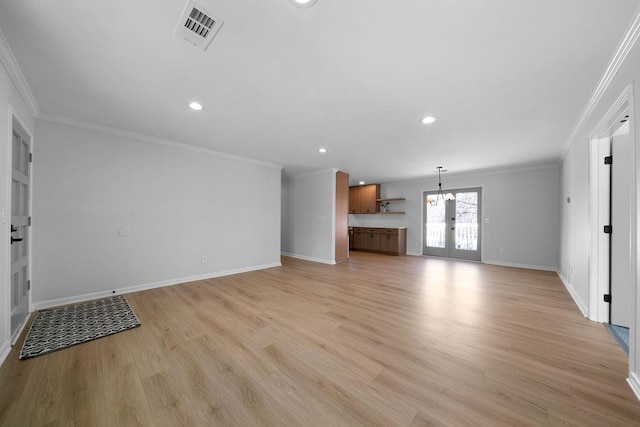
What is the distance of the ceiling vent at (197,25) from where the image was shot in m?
1.43

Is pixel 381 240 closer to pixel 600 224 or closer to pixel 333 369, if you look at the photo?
pixel 600 224

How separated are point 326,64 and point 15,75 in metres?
2.71

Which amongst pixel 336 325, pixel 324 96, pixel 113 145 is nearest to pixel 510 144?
pixel 324 96

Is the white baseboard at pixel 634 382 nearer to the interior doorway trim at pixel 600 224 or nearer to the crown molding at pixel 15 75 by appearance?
the interior doorway trim at pixel 600 224

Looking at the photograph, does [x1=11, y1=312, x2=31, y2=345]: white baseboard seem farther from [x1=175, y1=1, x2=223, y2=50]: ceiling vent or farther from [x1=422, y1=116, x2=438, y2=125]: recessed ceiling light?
[x1=422, y1=116, x2=438, y2=125]: recessed ceiling light

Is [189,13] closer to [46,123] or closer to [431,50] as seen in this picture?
[431,50]

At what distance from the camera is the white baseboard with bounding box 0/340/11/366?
6.12 ft

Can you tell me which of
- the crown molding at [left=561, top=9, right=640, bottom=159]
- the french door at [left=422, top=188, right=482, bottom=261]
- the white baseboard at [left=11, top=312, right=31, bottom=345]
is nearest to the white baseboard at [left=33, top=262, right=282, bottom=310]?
the white baseboard at [left=11, top=312, right=31, bottom=345]

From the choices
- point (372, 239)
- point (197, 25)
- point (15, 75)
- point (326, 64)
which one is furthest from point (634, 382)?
point (372, 239)

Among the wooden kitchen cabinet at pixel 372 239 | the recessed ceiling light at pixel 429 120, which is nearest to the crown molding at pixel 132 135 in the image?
the recessed ceiling light at pixel 429 120

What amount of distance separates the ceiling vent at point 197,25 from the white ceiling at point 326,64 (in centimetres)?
5

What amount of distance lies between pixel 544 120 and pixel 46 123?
6.31 meters

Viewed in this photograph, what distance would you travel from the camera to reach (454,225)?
6.89 m

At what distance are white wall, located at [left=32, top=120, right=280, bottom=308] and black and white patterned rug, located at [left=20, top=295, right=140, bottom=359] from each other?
430mm
